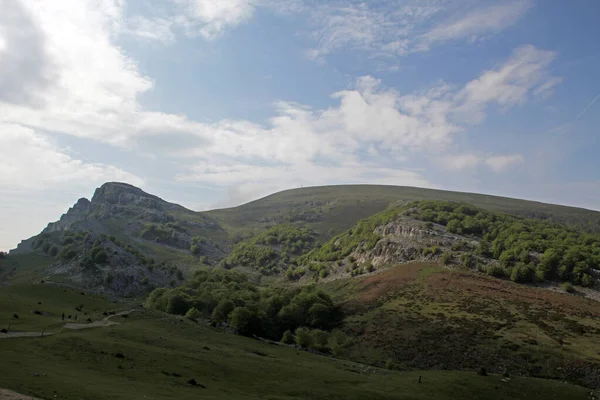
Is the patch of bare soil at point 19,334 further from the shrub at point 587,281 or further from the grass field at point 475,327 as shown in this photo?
the shrub at point 587,281

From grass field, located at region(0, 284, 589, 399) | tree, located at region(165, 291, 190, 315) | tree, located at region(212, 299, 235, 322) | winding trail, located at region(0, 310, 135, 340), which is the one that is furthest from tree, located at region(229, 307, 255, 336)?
winding trail, located at region(0, 310, 135, 340)

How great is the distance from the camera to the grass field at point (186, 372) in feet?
107

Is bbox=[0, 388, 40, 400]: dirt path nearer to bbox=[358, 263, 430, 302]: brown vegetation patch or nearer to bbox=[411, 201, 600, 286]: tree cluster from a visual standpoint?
bbox=[358, 263, 430, 302]: brown vegetation patch

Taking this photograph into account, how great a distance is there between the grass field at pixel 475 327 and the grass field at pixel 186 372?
17851 mm

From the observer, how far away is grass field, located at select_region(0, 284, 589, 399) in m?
32.7

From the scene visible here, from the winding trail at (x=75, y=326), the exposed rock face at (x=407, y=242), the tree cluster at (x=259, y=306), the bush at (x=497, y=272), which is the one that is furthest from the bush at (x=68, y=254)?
the bush at (x=497, y=272)

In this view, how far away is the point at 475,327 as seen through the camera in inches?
3664

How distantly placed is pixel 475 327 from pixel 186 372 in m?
75.4

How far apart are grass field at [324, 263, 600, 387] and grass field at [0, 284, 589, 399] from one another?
58.6ft

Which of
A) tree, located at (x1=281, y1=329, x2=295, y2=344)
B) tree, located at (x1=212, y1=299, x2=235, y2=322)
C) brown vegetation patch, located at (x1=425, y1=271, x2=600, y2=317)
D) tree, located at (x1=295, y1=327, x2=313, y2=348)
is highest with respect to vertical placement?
brown vegetation patch, located at (x1=425, y1=271, x2=600, y2=317)

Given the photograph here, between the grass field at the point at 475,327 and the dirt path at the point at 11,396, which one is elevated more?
the dirt path at the point at 11,396

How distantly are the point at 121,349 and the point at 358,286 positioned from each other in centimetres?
10974

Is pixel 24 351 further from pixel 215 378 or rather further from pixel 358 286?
pixel 358 286

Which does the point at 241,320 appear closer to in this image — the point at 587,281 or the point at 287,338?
the point at 287,338
